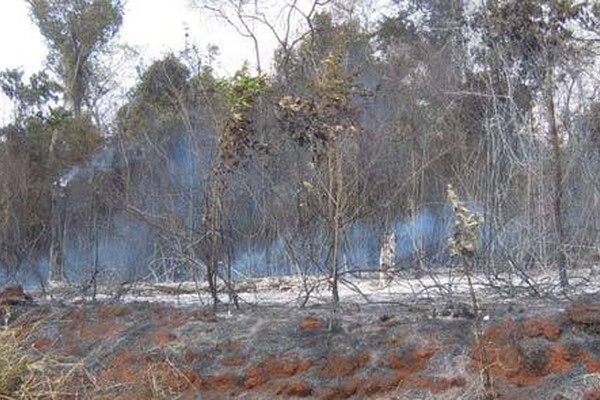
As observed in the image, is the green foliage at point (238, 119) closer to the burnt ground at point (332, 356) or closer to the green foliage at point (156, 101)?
the burnt ground at point (332, 356)

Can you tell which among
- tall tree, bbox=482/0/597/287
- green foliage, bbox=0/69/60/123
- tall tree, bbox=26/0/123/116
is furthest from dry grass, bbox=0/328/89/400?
tall tree, bbox=26/0/123/116

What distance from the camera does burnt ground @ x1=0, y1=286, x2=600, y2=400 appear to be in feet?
11.8

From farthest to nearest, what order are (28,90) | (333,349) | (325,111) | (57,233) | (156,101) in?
(28,90) → (156,101) → (57,233) → (325,111) → (333,349)

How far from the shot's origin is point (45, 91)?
59.4 ft

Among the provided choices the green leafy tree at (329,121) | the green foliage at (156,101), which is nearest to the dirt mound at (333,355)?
the green leafy tree at (329,121)

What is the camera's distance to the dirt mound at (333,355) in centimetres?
360

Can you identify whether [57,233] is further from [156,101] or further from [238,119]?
[238,119]

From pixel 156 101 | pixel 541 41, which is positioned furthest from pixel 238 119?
pixel 156 101

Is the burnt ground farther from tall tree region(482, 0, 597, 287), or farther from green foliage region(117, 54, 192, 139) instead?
green foliage region(117, 54, 192, 139)

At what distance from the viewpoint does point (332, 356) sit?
13.1ft

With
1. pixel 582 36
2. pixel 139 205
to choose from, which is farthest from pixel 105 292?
pixel 582 36

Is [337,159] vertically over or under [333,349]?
over

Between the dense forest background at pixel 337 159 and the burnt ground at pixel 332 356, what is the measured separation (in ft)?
1.40

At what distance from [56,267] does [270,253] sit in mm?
3685
